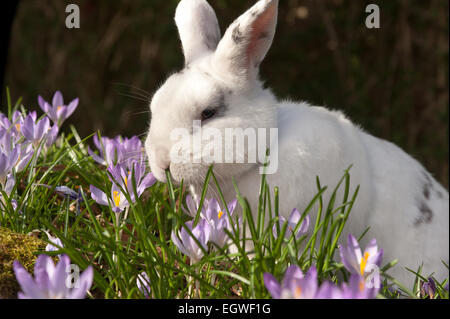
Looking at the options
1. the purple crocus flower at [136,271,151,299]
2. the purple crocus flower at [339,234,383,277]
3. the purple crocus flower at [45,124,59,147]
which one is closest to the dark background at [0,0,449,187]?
the purple crocus flower at [45,124,59,147]

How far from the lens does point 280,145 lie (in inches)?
95.4

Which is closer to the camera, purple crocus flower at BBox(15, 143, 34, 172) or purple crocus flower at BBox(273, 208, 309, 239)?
purple crocus flower at BBox(273, 208, 309, 239)

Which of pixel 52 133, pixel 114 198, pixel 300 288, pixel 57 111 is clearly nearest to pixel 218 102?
pixel 114 198

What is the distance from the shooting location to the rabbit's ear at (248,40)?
2244mm

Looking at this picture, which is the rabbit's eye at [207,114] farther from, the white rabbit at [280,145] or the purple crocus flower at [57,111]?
the purple crocus flower at [57,111]

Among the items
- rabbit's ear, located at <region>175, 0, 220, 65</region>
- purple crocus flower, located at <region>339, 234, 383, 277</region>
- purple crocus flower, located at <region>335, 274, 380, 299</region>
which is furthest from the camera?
rabbit's ear, located at <region>175, 0, 220, 65</region>

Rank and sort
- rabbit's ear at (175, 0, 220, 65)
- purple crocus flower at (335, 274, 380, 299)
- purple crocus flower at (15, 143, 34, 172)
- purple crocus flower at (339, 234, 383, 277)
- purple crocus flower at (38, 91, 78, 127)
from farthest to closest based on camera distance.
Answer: purple crocus flower at (38, 91, 78, 127)
rabbit's ear at (175, 0, 220, 65)
purple crocus flower at (15, 143, 34, 172)
purple crocus flower at (339, 234, 383, 277)
purple crocus flower at (335, 274, 380, 299)

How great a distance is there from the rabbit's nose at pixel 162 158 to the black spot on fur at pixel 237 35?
523mm

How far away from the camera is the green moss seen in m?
1.77

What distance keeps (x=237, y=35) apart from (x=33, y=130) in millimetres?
919

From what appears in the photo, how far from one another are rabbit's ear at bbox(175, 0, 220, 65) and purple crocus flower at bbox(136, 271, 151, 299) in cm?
117

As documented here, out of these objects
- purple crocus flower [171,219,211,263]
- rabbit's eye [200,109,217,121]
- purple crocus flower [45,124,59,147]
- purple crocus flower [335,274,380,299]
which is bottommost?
purple crocus flower [335,274,380,299]

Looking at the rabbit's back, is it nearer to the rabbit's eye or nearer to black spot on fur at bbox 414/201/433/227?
black spot on fur at bbox 414/201/433/227
